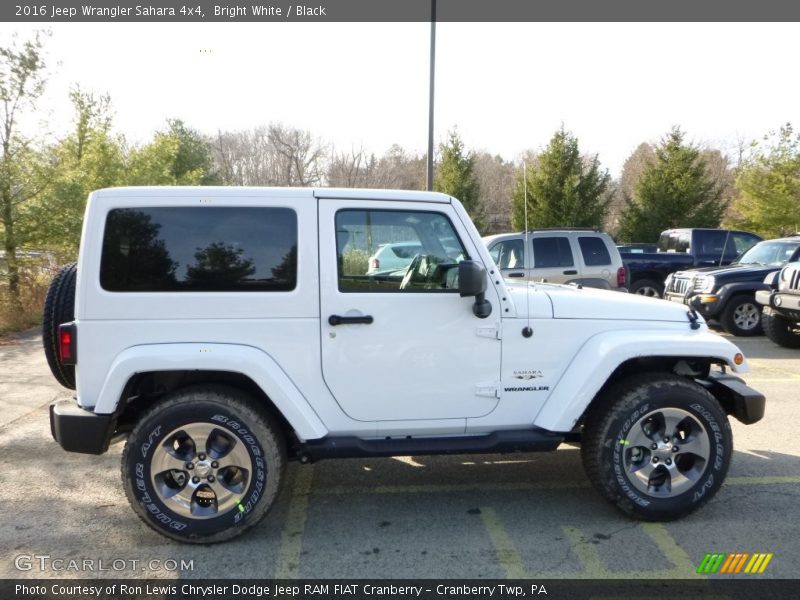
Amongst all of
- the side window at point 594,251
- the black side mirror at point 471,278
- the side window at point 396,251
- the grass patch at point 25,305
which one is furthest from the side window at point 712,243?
the grass patch at point 25,305

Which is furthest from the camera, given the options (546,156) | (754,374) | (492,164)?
(492,164)

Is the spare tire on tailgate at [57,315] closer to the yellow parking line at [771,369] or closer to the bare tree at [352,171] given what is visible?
the yellow parking line at [771,369]

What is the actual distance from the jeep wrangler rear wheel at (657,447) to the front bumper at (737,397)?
0.30 m

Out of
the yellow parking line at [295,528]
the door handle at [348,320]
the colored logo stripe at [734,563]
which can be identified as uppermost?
the door handle at [348,320]

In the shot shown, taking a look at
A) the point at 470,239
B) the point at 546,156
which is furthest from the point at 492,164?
the point at 470,239

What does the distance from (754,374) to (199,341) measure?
7037mm

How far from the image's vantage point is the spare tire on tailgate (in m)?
3.48

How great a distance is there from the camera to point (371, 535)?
3.49 meters

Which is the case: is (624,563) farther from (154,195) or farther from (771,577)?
(154,195)

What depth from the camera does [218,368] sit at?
3.22m

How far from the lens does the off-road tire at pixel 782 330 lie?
9164mm

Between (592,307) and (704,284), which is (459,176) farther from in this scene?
(592,307)

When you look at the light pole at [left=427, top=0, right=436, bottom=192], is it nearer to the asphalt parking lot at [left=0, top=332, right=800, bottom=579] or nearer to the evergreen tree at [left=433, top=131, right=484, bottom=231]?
the asphalt parking lot at [left=0, top=332, right=800, bottom=579]

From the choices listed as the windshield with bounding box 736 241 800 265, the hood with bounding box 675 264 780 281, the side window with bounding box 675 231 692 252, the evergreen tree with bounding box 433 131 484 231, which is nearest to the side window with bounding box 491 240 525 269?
the hood with bounding box 675 264 780 281
